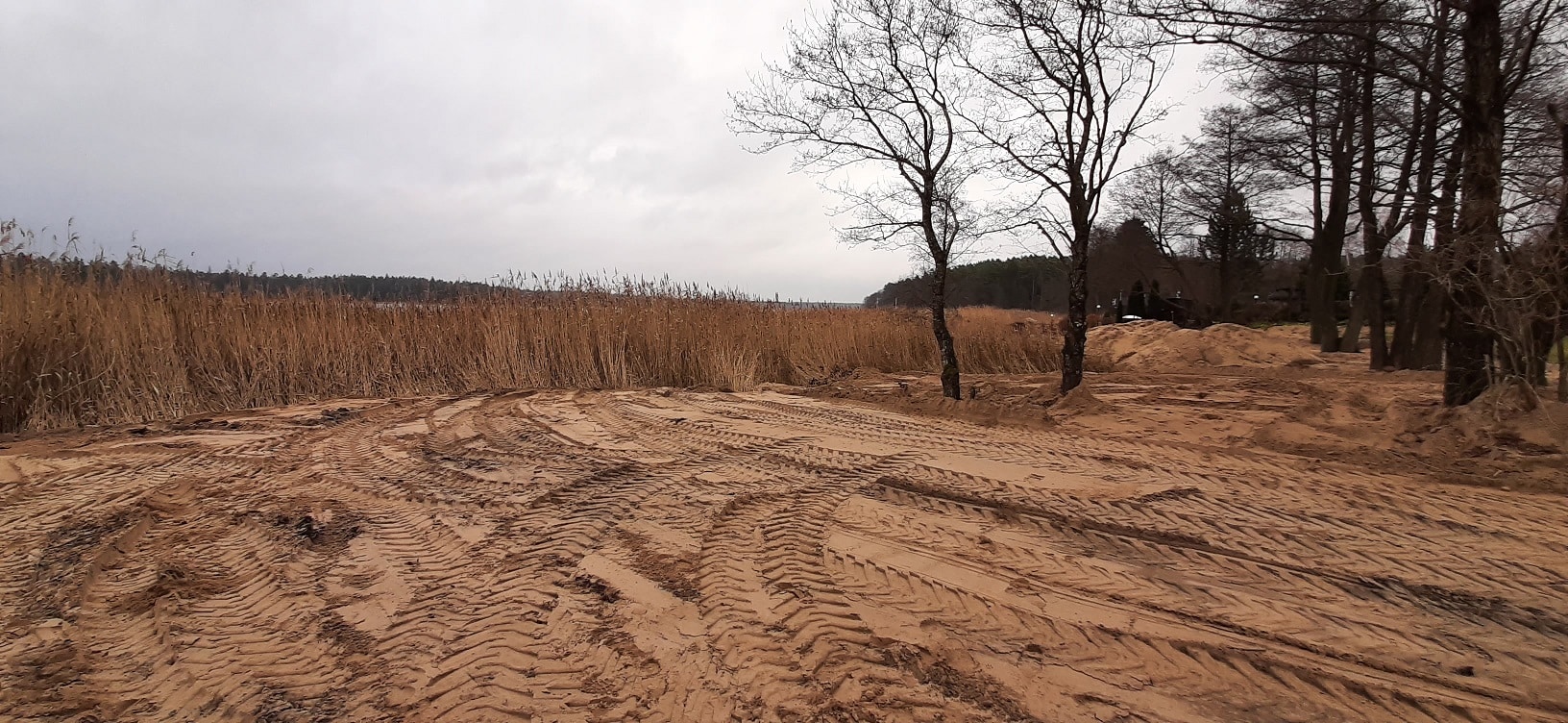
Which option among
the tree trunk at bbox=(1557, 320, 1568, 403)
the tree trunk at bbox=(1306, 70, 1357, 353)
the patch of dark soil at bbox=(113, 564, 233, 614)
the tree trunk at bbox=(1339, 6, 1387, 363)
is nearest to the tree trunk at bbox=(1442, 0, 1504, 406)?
the tree trunk at bbox=(1557, 320, 1568, 403)

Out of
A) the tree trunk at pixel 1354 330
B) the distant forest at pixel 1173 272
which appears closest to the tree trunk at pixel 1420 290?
the tree trunk at pixel 1354 330

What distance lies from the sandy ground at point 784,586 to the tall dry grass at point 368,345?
1.69m

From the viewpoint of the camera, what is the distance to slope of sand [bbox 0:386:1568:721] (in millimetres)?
1986

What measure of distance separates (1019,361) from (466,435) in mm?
10072

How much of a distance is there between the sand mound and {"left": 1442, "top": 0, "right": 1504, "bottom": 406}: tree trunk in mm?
8069

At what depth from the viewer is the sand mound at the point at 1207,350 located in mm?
13148

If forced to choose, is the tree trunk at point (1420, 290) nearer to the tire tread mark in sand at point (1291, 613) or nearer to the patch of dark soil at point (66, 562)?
the tire tread mark in sand at point (1291, 613)

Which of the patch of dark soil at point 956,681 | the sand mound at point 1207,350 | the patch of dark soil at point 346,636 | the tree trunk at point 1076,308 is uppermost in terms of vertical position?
the tree trunk at point 1076,308

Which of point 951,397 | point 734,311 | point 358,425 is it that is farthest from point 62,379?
point 951,397

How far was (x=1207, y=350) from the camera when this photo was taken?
13.6 m

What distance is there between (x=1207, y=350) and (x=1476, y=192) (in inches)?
366

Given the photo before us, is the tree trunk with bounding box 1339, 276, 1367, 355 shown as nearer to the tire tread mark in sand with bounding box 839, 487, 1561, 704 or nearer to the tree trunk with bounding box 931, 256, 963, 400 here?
the tree trunk with bounding box 931, 256, 963, 400

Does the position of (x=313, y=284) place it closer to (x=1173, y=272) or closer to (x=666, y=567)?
(x=666, y=567)

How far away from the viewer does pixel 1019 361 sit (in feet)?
42.0
